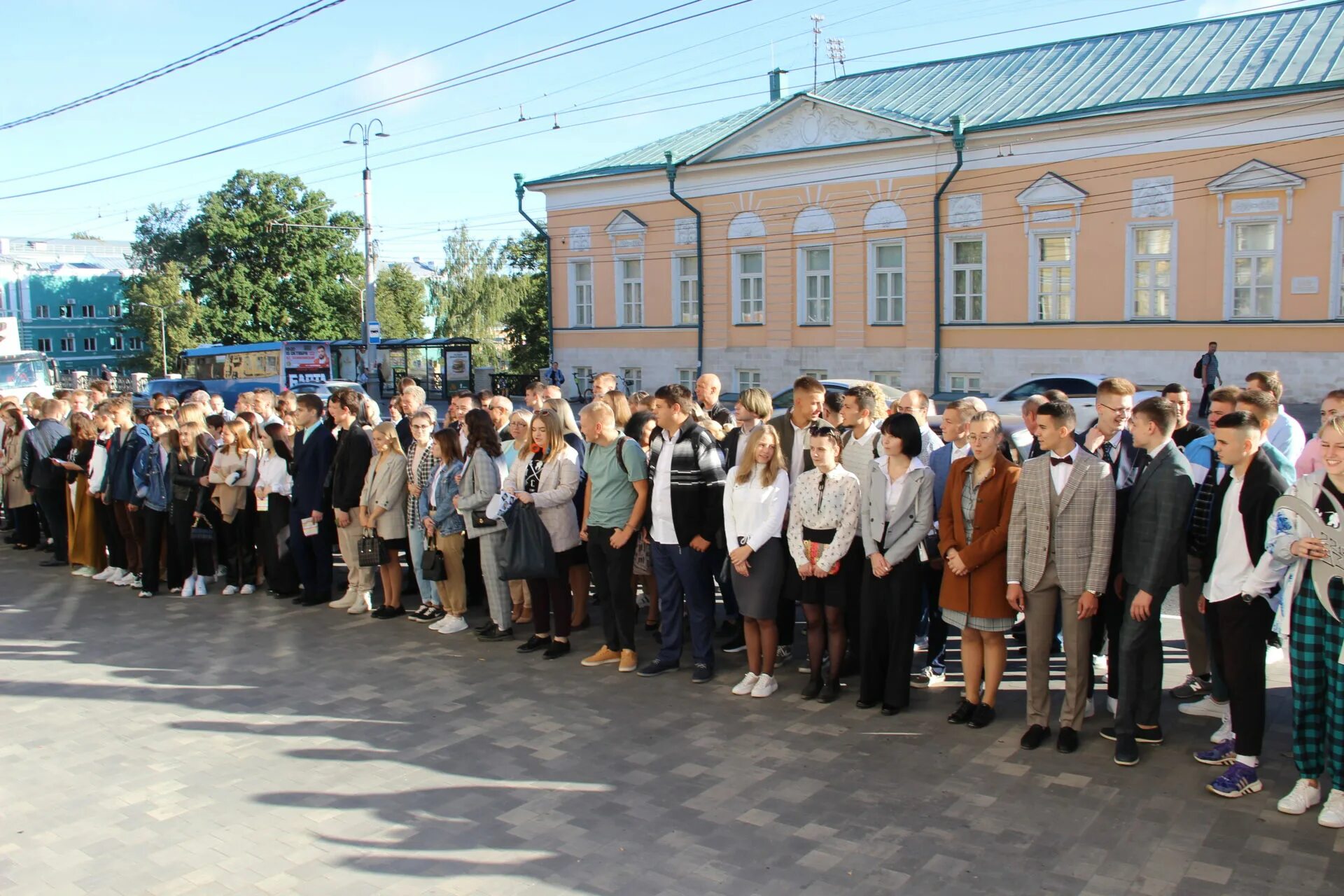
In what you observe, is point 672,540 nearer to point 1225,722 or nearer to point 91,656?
point 1225,722

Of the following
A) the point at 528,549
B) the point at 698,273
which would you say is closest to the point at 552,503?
the point at 528,549

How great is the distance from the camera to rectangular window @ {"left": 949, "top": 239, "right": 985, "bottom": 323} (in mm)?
26312

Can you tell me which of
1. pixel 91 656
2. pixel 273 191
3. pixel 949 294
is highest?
pixel 273 191

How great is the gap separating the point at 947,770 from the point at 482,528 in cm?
422

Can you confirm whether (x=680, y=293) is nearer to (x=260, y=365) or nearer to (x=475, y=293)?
(x=260, y=365)

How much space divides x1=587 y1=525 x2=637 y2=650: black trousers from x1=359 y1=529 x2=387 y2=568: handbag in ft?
8.04

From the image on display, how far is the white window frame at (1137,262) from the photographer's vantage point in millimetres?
23375

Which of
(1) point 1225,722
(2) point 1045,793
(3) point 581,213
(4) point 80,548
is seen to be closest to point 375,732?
(2) point 1045,793

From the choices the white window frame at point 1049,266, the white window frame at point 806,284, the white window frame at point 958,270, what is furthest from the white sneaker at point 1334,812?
the white window frame at point 806,284

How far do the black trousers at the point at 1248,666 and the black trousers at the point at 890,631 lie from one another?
1745mm

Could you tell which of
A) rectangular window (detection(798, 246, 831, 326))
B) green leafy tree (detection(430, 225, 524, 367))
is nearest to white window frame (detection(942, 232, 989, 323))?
rectangular window (detection(798, 246, 831, 326))

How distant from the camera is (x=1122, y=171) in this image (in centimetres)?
2366

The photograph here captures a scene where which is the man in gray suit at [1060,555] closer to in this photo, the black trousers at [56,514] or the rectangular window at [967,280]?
the black trousers at [56,514]

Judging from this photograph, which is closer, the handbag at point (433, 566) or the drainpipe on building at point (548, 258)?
the handbag at point (433, 566)
